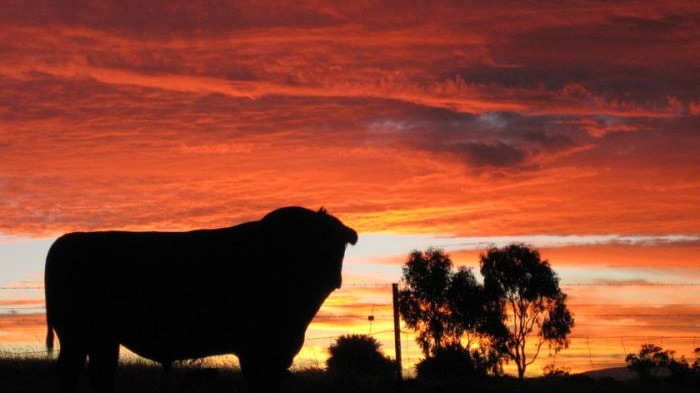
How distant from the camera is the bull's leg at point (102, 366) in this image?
462 inches

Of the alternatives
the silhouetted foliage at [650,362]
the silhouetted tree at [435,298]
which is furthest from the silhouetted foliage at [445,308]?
the silhouetted foliage at [650,362]

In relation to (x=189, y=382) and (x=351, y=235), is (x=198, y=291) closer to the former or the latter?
(x=351, y=235)

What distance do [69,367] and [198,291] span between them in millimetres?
1919

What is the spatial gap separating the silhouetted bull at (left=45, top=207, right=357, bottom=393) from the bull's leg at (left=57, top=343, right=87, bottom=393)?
1cm

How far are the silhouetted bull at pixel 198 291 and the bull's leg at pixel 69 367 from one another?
0.01 meters

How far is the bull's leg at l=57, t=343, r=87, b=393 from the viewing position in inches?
459

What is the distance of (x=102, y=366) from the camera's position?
11.8m

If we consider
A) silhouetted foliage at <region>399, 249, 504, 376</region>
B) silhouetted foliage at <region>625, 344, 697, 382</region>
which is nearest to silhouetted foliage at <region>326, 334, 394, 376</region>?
silhouetted foliage at <region>625, 344, 697, 382</region>

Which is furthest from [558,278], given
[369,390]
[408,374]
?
[369,390]

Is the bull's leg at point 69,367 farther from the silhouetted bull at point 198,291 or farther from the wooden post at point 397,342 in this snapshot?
→ the wooden post at point 397,342

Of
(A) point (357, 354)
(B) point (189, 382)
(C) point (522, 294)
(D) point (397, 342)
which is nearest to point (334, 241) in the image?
(D) point (397, 342)

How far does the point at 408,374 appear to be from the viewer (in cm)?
1973

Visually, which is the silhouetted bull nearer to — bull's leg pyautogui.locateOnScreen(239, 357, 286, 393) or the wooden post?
bull's leg pyautogui.locateOnScreen(239, 357, 286, 393)

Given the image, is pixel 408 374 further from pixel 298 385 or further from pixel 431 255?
pixel 431 255
